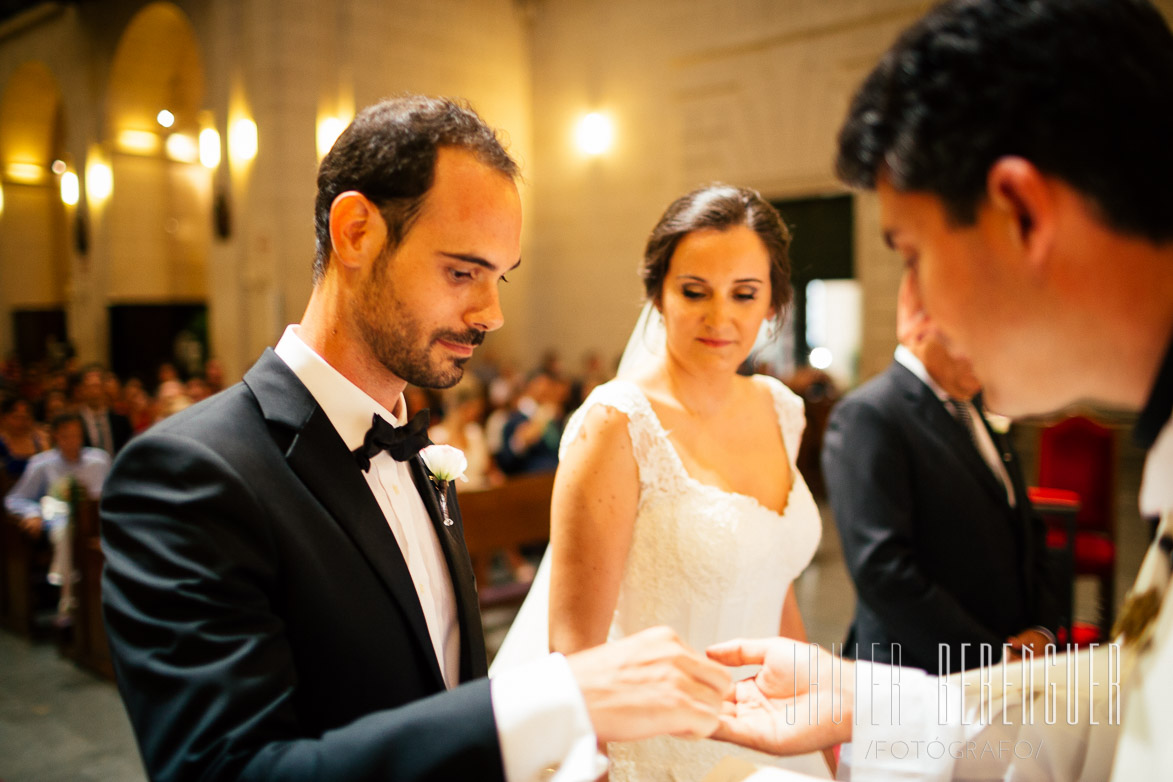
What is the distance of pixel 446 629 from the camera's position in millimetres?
1264

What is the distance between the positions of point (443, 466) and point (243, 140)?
9.25 metres

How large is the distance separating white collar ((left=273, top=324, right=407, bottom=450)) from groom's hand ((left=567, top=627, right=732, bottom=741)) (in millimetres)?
487

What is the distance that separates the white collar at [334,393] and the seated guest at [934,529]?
57.2 inches

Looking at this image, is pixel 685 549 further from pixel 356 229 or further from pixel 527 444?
pixel 527 444

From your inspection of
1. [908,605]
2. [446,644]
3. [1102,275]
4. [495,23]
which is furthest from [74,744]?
[495,23]

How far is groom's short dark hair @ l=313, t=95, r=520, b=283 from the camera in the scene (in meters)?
1.16

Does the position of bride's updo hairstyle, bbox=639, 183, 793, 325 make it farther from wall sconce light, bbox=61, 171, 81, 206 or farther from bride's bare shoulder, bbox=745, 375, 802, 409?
wall sconce light, bbox=61, 171, 81, 206

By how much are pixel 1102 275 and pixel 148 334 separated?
559 inches

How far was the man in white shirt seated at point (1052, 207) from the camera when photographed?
728 millimetres

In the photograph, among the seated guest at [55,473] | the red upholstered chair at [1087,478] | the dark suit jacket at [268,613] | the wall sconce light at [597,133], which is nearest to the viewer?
the dark suit jacket at [268,613]

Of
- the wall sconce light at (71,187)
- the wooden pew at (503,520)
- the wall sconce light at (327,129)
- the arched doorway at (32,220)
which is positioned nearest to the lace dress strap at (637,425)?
the wooden pew at (503,520)

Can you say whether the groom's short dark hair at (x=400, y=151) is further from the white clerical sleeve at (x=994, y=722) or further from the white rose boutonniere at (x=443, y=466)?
the white clerical sleeve at (x=994, y=722)

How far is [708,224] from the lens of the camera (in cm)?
188

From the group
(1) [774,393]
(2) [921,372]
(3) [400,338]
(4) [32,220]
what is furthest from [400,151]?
(4) [32,220]
